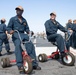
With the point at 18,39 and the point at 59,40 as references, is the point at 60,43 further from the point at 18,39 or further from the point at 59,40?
the point at 18,39

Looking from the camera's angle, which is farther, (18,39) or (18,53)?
(18,39)

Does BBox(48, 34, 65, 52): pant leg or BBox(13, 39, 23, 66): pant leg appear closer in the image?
BBox(13, 39, 23, 66): pant leg

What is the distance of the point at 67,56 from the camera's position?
729 cm

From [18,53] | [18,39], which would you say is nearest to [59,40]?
[18,39]

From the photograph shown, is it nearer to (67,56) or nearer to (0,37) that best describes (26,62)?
(67,56)

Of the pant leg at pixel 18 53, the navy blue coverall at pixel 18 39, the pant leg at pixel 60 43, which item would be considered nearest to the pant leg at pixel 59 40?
the pant leg at pixel 60 43

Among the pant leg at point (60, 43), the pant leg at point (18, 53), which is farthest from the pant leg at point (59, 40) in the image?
the pant leg at point (18, 53)

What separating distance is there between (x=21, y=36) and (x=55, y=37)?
143cm

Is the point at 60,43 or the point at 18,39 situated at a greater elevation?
the point at 18,39

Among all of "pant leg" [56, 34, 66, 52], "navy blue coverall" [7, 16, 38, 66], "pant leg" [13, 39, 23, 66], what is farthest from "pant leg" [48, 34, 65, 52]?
"pant leg" [13, 39, 23, 66]

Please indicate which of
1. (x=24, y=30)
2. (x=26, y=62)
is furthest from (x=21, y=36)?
(x=26, y=62)

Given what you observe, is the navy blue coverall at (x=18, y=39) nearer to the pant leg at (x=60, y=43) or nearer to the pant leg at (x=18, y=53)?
the pant leg at (x=18, y=53)

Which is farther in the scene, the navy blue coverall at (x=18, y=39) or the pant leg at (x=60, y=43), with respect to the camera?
the pant leg at (x=60, y=43)

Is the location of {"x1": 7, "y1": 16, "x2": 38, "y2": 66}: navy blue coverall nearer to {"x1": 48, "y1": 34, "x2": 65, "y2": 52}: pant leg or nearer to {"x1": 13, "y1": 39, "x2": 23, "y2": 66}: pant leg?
{"x1": 13, "y1": 39, "x2": 23, "y2": 66}: pant leg
